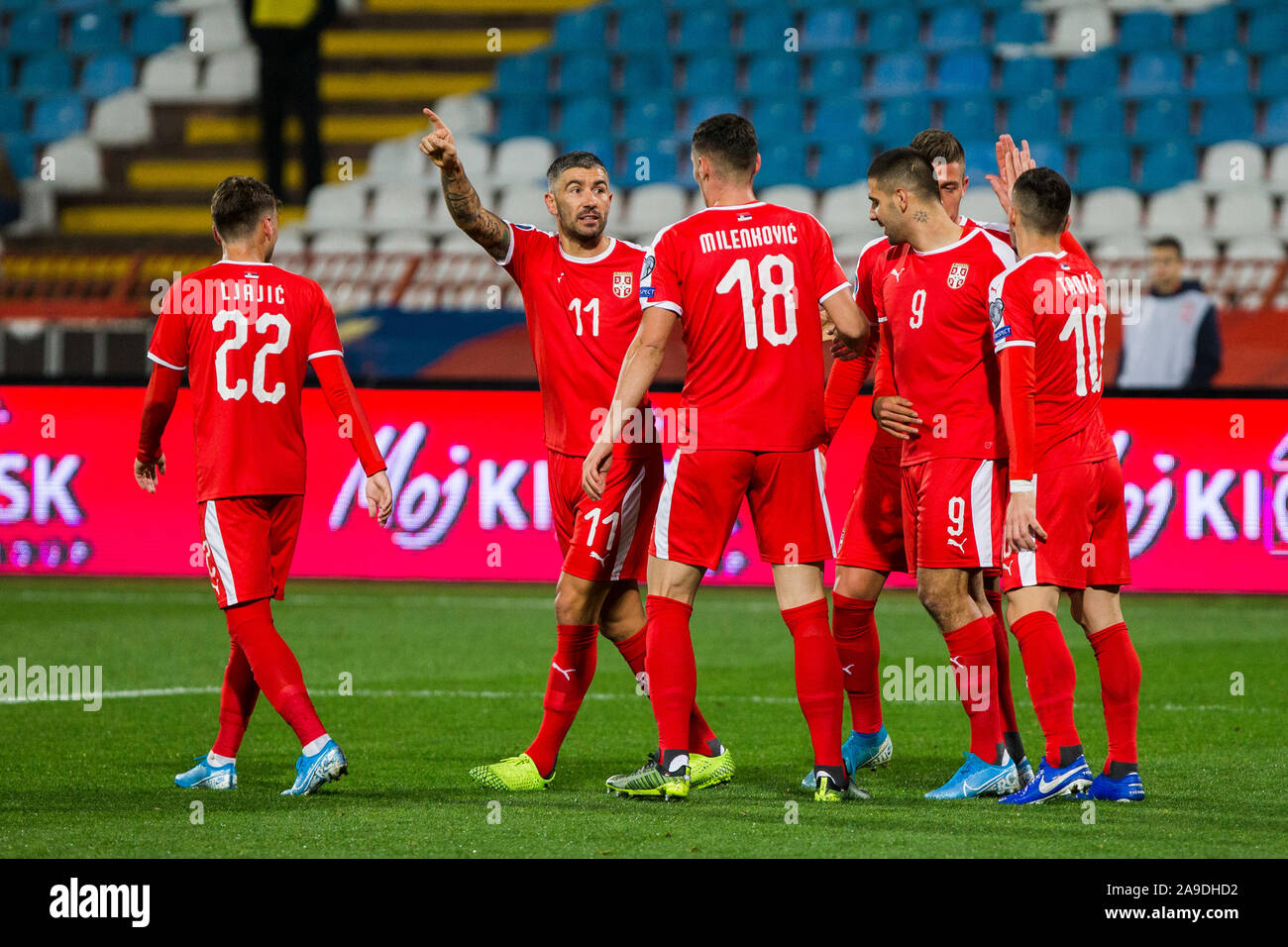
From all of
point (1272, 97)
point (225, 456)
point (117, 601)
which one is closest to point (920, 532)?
point (225, 456)

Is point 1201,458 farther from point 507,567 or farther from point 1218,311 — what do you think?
point 507,567

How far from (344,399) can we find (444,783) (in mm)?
1324

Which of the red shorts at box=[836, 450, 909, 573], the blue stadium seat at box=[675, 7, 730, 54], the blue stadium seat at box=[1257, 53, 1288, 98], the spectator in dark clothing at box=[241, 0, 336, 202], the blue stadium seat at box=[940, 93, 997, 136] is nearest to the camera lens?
the red shorts at box=[836, 450, 909, 573]

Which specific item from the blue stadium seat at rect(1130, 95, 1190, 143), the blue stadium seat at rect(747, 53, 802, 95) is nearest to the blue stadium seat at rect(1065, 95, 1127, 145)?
the blue stadium seat at rect(1130, 95, 1190, 143)

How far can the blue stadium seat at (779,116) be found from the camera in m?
18.4

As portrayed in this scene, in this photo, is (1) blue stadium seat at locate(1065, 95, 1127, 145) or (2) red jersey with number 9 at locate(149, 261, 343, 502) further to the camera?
(1) blue stadium seat at locate(1065, 95, 1127, 145)

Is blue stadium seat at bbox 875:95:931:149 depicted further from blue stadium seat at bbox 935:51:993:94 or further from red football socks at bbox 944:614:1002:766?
red football socks at bbox 944:614:1002:766

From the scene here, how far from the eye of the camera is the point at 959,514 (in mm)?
5469

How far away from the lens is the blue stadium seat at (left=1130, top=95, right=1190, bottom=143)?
17.4 meters

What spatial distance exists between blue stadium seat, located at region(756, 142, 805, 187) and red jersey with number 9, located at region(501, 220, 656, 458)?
1196 centimetres

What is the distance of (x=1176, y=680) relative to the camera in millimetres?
8297

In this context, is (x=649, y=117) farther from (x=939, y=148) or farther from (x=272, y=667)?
(x=272, y=667)

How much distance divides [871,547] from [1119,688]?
3.24ft

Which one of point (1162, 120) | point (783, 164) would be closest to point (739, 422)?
point (783, 164)
